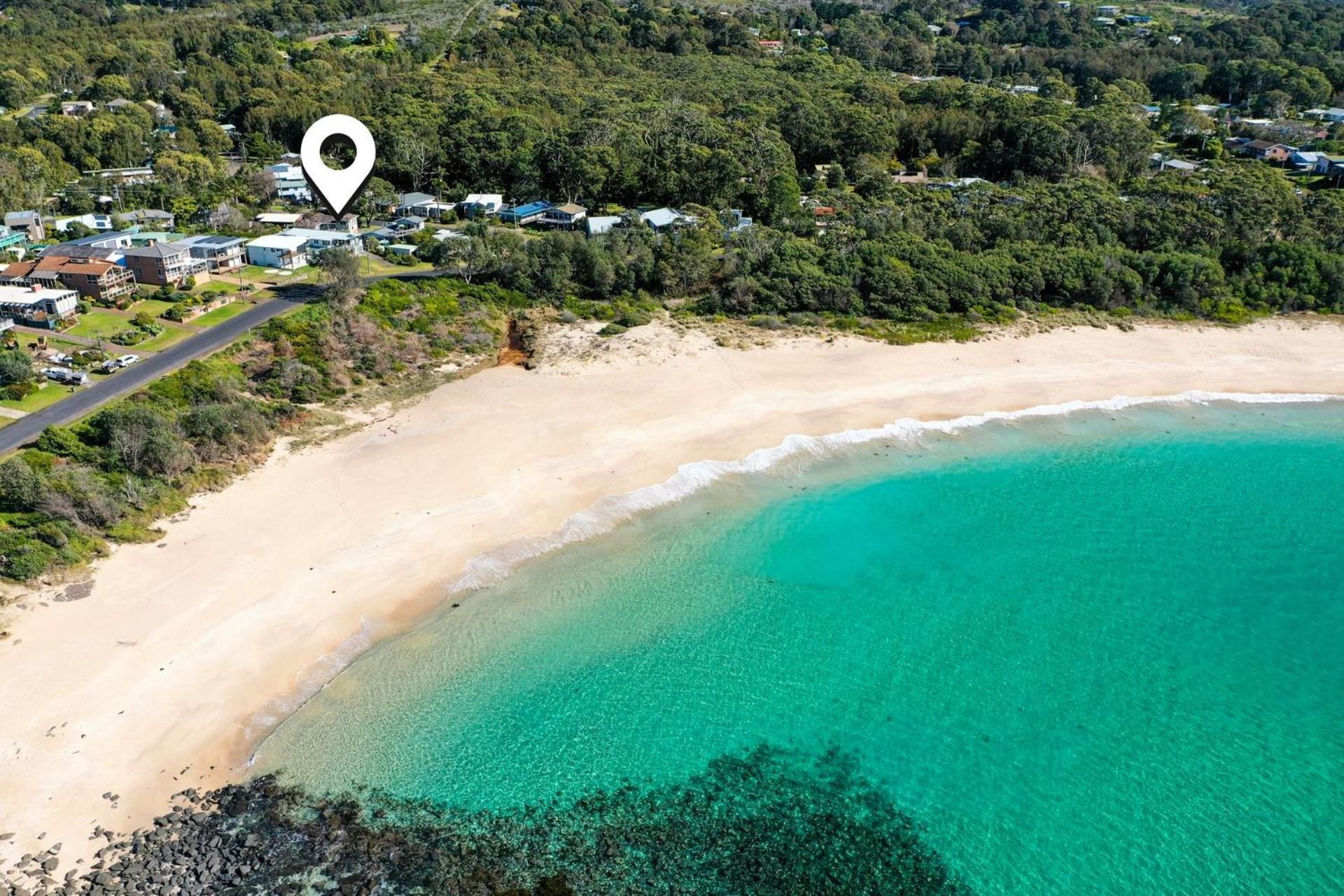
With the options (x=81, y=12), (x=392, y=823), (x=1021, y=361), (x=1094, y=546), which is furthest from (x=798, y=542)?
(x=81, y=12)

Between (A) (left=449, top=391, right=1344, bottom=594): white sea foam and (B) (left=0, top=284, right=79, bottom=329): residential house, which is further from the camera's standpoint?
(B) (left=0, top=284, right=79, bottom=329): residential house

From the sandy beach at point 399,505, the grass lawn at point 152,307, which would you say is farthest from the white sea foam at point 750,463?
the grass lawn at point 152,307

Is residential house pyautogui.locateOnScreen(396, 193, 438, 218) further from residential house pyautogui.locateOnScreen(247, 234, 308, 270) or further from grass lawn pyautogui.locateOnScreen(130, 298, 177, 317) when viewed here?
grass lawn pyautogui.locateOnScreen(130, 298, 177, 317)

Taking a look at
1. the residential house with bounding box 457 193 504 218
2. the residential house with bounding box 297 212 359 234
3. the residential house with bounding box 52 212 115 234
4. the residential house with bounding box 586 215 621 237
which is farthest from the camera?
the residential house with bounding box 457 193 504 218

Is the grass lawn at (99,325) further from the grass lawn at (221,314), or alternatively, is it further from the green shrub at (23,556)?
the green shrub at (23,556)

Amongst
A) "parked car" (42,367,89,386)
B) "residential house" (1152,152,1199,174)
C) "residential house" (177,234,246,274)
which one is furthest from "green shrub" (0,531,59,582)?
"residential house" (1152,152,1199,174)

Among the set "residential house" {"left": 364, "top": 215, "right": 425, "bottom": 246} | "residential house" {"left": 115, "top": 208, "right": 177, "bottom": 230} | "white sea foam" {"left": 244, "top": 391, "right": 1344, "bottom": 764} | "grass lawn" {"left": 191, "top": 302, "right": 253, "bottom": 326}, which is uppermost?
"residential house" {"left": 115, "top": 208, "right": 177, "bottom": 230}

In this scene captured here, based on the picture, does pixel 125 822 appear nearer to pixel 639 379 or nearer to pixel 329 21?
pixel 639 379
